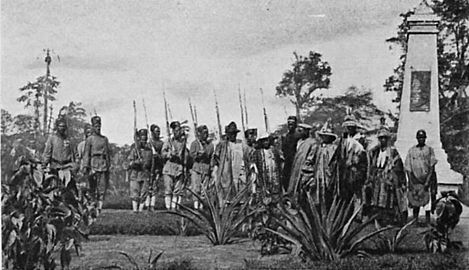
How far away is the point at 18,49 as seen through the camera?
773 cm

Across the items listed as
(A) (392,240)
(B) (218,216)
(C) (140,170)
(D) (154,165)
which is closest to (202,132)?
(D) (154,165)

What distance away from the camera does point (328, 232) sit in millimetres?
7410

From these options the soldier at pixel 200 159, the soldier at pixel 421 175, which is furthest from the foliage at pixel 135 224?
the soldier at pixel 421 175

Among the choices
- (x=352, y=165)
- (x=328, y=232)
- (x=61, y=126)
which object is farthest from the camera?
Answer: (x=61, y=126)

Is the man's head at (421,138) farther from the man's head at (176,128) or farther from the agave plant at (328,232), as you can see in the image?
the man's head at (176,128)

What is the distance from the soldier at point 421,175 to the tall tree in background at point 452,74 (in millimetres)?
165

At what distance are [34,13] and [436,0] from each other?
10.7ft

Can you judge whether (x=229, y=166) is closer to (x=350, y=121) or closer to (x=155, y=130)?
(x=155, y=130)

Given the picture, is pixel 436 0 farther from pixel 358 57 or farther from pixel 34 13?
pixel 34 13

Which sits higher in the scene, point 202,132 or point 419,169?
point 202,132

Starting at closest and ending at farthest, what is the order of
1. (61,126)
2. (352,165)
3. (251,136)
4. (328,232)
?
(328,232)
(352,165)
(251,136)
(61,126)

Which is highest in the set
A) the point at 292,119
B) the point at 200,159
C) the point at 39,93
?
the point at 39,93

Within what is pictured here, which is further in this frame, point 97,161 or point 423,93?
point 97,161

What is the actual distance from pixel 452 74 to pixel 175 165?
2376 millimetres
